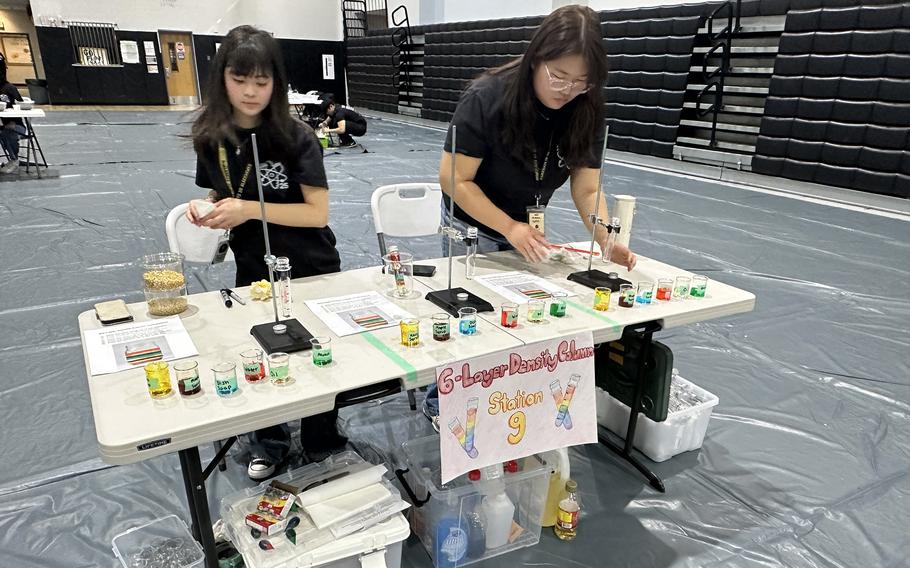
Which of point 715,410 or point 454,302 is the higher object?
point 454,302

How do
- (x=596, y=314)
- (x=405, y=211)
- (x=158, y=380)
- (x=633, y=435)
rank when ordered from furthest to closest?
(x=405, y=211)
(x=633, y=435)
(x=596, y=314)
(x=158, y=380)

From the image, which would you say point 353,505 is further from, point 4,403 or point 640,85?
point 640,85

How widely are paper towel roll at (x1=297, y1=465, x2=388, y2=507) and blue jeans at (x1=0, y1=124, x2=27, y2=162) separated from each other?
20.2ft

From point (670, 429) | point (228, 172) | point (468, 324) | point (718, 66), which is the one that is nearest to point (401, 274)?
point (468, 324)

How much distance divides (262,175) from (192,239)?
531mm

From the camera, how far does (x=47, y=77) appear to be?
12.5m

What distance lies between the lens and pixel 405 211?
2316mm

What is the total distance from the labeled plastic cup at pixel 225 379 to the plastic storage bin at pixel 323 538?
32 cm

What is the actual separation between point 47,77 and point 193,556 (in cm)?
1484

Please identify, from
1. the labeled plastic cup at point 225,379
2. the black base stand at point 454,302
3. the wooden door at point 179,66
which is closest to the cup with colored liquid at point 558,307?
the black base stand at point 454,302

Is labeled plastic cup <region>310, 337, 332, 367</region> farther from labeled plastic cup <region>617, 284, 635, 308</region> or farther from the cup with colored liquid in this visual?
→ labeled plastic cup <region>617, 284, 635, 308</region>

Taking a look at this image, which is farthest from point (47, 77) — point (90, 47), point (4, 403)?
point (4, 403)

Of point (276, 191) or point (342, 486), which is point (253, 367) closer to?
point (342, 486)

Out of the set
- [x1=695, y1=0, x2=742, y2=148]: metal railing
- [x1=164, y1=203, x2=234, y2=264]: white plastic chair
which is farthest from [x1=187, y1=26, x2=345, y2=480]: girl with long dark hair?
[x1=695, y1=0, x2=742, y2=148]: metal railing
